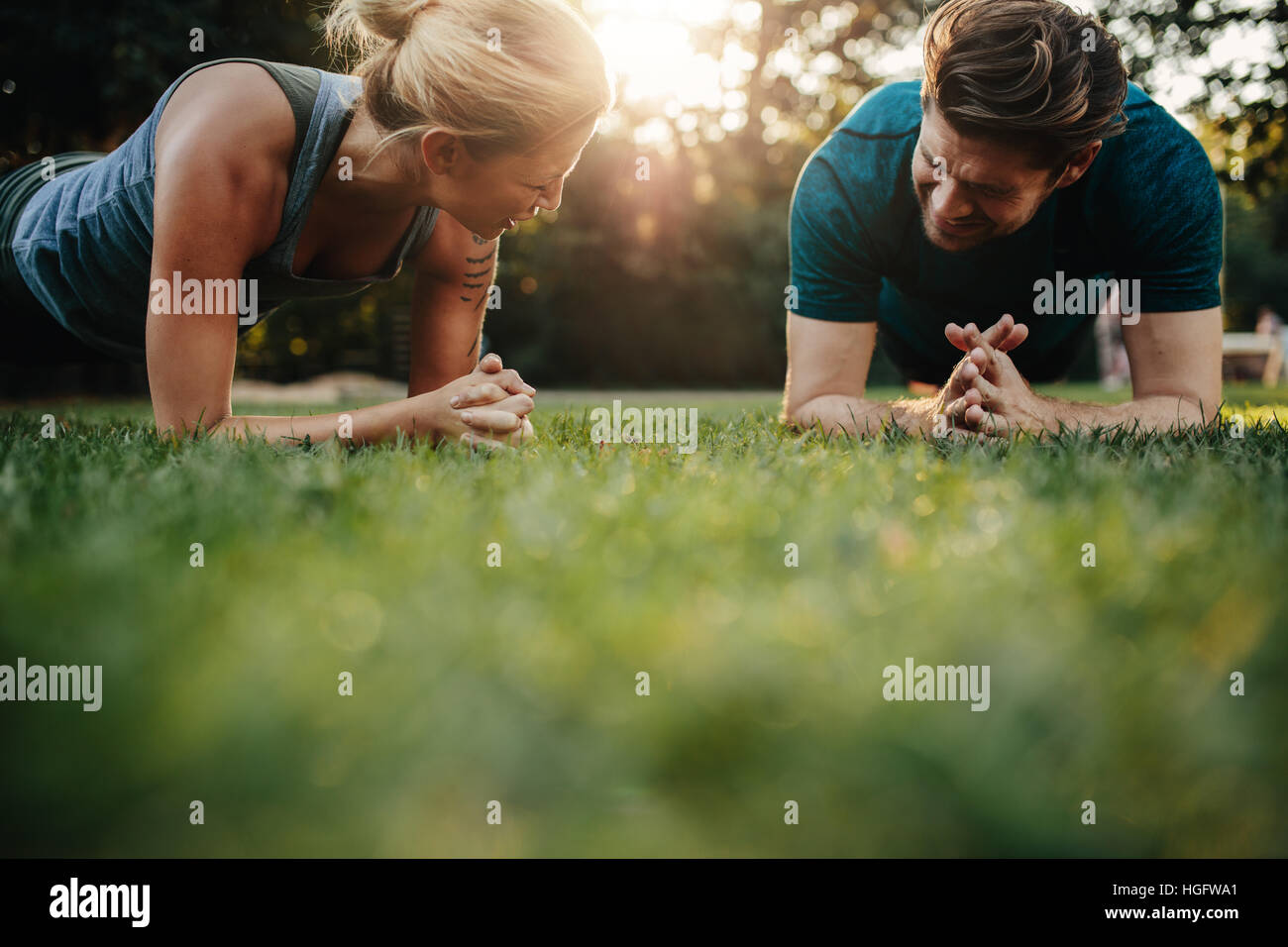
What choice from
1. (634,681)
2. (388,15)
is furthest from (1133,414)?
(388,15)

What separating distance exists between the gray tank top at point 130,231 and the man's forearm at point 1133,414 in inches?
98.2

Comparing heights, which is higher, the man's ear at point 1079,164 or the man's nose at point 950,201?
the man's ear at point 1079,164

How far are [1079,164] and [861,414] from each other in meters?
1.16

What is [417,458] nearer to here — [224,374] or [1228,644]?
[224,374]

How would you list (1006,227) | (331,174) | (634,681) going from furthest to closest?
1. (1006,227)
2. (331,174)
3. (634,681)

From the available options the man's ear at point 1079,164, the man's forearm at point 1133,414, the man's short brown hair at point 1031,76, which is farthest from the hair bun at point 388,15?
the man's forearm at point 1133,414

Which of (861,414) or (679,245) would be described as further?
(679,245)

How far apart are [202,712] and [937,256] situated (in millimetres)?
3312

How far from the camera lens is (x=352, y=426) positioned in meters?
2.66

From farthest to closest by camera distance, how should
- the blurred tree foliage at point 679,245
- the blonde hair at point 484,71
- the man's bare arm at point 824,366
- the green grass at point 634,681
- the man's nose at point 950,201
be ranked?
1. the blurred tree foliage at point 679,245
2. the man's bare arm at point 824,366
3. the man's nose at point 950,201
4. the blonde hair at point 484,71
5. the green grass at point 634,681

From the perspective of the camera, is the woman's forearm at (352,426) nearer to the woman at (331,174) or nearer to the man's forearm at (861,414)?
the woman at (331,174)

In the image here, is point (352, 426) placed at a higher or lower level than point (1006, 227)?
lower

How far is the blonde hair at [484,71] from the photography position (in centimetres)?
247

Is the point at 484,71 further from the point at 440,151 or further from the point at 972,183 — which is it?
the point at 972,183
